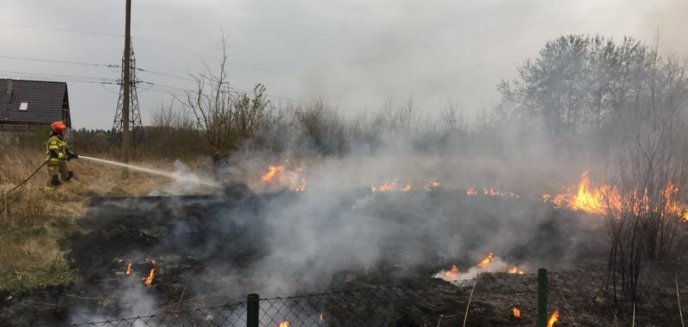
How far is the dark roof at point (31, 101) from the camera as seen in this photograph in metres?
30.1

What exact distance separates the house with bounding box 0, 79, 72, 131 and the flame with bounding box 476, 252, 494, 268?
30.3 metres

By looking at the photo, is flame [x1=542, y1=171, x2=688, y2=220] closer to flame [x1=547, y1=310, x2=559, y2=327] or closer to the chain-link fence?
the chain-link fence

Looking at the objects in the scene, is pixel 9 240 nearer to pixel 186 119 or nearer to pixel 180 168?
pixel 180 168

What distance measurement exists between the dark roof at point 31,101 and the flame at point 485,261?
3163 centimetres

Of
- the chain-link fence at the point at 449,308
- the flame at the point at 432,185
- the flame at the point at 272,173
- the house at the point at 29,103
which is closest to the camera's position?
the chain-link fence at the point at 449,308

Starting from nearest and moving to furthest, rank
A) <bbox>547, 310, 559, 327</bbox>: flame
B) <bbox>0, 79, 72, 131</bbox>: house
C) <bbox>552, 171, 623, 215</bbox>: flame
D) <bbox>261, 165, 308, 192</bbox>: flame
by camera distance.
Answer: <bbox>547, 310, 559, 327</bbox>: flame < <bbox>552, 171, 623, 215</bbox>: flame < <bbox>261, 165, 308, 192</bbox>: flame < <bbox>0, 79, 72, 131</bbox>: house

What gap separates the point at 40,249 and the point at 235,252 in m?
3.18

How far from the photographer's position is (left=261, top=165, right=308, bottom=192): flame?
43.4 feet

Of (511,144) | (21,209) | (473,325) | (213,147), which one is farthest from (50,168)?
(511,144)

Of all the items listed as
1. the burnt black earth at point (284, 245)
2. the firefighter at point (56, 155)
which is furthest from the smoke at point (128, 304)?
the firefighter at point (56, 155)

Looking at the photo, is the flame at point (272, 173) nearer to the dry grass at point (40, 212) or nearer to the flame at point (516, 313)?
the dry grass at point (40, 212)

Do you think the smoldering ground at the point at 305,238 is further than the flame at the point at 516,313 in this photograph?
Yes

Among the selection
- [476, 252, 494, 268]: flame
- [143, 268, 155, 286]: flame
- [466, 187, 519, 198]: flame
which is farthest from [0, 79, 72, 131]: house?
[476, 252, 494, 268]: flame

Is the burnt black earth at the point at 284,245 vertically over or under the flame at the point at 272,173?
under
